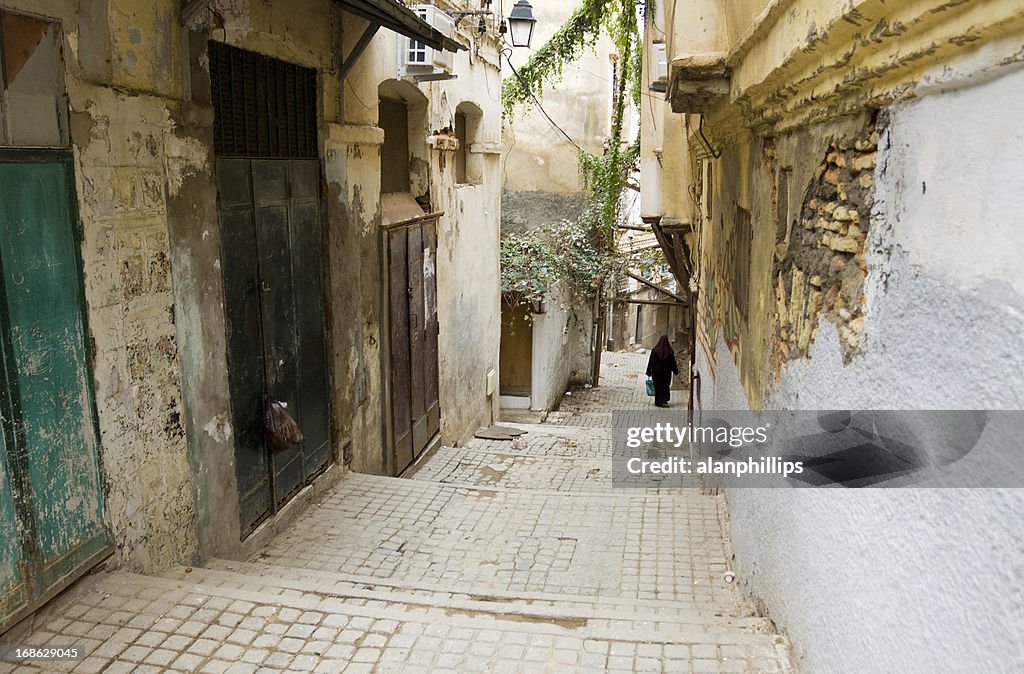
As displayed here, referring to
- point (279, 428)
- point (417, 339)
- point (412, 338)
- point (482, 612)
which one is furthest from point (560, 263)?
point (482, 612)

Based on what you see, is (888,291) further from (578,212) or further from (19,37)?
(578,212)

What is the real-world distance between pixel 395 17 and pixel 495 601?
408 cm

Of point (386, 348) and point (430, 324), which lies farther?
point (430, 324)

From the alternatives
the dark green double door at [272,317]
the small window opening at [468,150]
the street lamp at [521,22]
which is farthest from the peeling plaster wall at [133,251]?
the street lamp at [521,22]

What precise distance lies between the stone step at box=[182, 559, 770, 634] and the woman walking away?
34.3 feet

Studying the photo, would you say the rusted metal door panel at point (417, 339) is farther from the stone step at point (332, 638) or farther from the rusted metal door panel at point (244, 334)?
the stone step at point (332, 638)

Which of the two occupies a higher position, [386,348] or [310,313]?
[310,313]

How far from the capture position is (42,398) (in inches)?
140

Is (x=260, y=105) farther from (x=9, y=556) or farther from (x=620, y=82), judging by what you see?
(x=620, y=82)

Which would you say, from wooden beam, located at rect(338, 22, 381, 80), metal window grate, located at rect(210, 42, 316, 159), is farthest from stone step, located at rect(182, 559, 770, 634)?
wooden beam, located at rect(338, 22, 381, 80)

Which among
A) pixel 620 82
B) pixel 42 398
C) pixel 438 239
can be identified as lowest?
pixel 42 398

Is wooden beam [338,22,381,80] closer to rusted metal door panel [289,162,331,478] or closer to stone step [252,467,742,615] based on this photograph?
rusted metal door panel [289,162,331,478]

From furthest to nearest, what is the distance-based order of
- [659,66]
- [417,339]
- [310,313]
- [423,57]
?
[417,339] → [659,66] → [423,57] → [310,313]

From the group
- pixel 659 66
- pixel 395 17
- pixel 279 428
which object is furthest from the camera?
pixel 659 66
